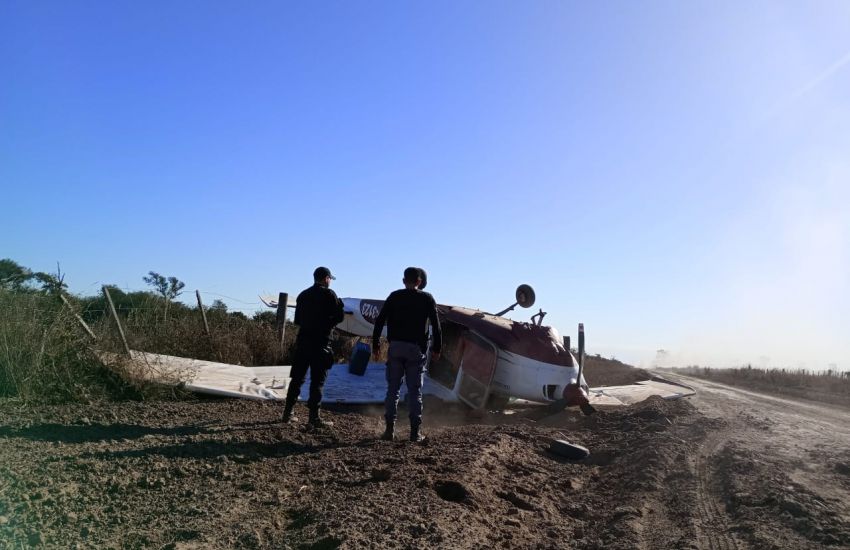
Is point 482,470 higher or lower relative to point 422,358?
lower

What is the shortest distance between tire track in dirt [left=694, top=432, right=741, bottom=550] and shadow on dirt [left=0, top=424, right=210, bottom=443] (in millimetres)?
4890

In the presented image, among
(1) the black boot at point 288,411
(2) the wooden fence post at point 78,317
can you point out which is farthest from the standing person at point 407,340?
(2) the wooden fence post at point 78,317

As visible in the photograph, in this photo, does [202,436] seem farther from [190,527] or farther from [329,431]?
[190,527]

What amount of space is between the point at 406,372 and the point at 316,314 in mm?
1389

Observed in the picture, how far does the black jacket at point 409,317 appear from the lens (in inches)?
274

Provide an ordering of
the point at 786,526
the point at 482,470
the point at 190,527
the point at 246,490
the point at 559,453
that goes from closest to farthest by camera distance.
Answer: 1. the point at 190,527
2. the point at 786,526
3. the point at 246,490
4. the point at 482,470
5. the point at 559,453

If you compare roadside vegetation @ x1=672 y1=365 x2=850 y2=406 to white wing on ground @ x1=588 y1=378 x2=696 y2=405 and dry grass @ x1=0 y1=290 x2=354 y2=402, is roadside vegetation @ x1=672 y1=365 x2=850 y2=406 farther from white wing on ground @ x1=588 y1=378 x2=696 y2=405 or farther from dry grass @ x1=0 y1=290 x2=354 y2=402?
dry grass @ x1=0 y1=290 x2=354 y2=402

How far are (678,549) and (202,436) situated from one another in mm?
4571

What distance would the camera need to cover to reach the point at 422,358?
23.1 ft

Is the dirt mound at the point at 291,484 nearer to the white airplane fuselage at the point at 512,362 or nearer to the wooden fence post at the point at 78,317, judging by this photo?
the wooden fence post at the point at 78,317

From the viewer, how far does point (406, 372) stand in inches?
278

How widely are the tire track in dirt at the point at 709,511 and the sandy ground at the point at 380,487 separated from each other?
16 mm

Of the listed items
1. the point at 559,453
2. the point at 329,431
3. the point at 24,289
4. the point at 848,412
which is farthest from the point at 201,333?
the point at 848,412

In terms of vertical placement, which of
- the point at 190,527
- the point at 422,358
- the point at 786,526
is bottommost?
the point at 190,527
